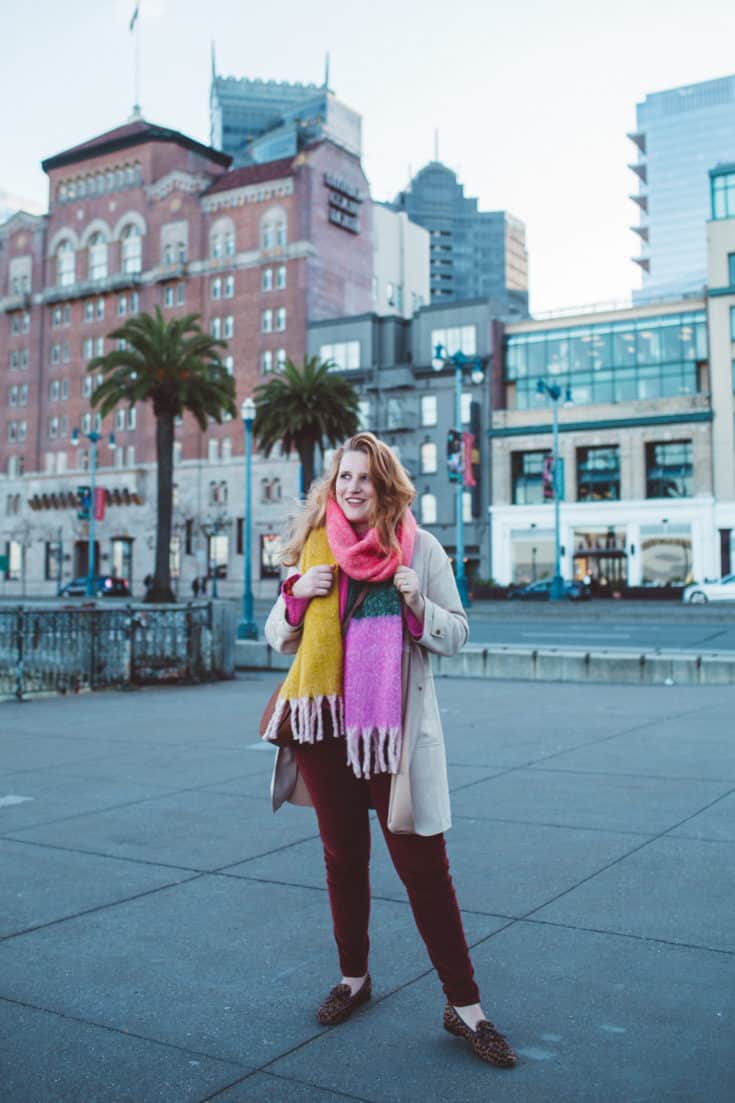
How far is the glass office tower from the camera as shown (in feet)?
518

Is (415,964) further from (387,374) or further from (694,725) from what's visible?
(387,374)

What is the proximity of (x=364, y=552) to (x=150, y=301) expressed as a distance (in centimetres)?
7702

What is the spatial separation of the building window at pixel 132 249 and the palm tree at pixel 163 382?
3274 centimetres

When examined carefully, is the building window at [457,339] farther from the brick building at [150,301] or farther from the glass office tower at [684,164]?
the glass office tower at [684,164]

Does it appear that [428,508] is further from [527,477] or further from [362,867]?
[362,867]

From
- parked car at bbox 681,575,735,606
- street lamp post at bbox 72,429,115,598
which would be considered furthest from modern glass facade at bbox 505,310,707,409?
street lamp post at bbox 72,429,115,598

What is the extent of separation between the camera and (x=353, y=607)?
352 cm

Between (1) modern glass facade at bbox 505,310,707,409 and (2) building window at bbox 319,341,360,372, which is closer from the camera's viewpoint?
(1) modern glass facade at bbox 505,310,707,409

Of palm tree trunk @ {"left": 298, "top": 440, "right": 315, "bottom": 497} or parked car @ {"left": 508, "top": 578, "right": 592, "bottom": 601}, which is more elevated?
palm tree trunk @ {"left": 298, "top": 440, "right": 315, "bottom": 497}

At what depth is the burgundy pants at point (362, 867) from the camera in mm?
3359

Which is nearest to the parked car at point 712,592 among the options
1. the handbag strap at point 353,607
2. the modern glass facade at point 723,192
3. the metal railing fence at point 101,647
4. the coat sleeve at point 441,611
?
the modern glass facade at point 723,192

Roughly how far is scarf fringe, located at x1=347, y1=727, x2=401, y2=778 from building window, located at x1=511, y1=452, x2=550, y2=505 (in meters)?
60.2

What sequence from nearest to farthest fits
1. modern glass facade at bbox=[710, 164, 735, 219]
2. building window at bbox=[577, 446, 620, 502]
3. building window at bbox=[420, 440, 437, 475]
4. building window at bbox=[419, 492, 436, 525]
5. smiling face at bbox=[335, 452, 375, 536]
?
smiling face at bbox=[335, 452, 375, 536]
modern glass facade at bbox=[710, 164, 735, 219]
building window at bbox=[577, 446, 620, 502]
building window at bbox=[419, 492, 436, 525]
building window at bbox=[420, 440, 437, 475]

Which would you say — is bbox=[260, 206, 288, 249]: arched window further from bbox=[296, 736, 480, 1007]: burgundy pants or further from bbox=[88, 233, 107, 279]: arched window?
bbox=[296, 736, 480, 1007]: burgundy pants
